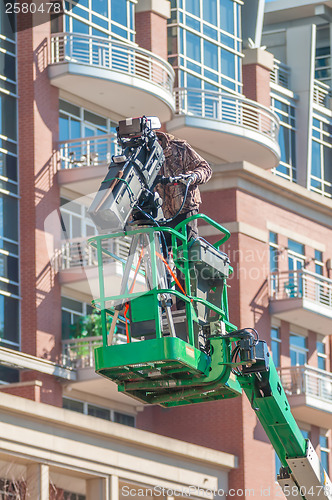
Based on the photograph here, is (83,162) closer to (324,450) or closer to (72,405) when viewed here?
(72,405)

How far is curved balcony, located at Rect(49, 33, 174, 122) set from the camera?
124 ft

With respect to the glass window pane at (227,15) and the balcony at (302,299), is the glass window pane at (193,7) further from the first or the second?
the balcony at (302,299)

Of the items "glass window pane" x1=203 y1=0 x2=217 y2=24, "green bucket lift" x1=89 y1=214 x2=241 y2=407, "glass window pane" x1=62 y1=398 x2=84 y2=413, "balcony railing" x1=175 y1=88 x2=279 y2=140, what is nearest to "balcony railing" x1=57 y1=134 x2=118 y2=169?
"balcony railing" x1=175 y1=88 x2=279 y2=140

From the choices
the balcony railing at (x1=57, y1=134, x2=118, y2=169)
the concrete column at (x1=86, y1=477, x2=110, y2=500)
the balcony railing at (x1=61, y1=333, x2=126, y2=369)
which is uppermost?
the balcony railing at (x1=57, y1=134, x2=118, y2=169)

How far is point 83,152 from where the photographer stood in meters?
38.6

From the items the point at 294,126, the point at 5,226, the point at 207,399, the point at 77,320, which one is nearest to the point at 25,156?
the point at 5,226

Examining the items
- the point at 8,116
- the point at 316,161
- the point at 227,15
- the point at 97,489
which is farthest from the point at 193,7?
the point at 97,489

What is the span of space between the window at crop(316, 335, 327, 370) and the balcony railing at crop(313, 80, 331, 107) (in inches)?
487

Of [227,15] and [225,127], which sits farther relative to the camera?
[227,15]

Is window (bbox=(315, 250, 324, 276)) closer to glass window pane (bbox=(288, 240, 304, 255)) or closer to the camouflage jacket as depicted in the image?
glass window pane (bbox=(288, 240, 304, 255))

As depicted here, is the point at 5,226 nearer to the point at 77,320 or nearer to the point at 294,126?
the point at 77,320

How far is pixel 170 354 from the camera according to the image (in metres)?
13.2

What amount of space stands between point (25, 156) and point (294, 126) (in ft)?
54.7

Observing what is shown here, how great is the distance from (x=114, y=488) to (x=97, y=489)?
1.45ft
